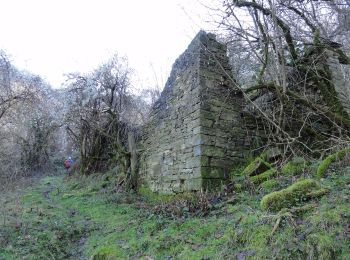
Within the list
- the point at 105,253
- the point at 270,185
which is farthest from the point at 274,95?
the point at 105,253

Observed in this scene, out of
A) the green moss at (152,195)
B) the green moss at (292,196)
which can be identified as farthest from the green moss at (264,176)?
the green moss at (152,195)

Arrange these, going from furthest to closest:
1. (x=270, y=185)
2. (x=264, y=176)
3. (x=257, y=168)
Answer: (x=257, y=168) → (x=264, y=176) → (x=270, y=185)

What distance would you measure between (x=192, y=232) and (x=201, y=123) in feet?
8.76

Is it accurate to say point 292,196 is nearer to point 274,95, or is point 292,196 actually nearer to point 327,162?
point 327,162

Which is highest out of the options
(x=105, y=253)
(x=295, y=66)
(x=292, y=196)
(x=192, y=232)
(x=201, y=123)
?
(x=295, y=66)

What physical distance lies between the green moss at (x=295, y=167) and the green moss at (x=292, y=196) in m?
1.16

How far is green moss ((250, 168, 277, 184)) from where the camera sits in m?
5.38

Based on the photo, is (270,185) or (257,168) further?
(257,168)

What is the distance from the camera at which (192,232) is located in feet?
13.3

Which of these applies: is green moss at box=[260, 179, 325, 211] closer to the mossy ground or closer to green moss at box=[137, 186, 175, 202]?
the mossy ground

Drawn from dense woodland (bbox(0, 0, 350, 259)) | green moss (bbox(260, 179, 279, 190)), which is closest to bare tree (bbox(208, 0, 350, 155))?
dense woodland (bbox(0, 0, 350, 259))

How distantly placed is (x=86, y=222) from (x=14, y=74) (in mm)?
10156

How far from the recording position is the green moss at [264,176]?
5.38 meters

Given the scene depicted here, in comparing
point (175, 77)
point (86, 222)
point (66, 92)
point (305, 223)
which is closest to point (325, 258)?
point (305, 223)
